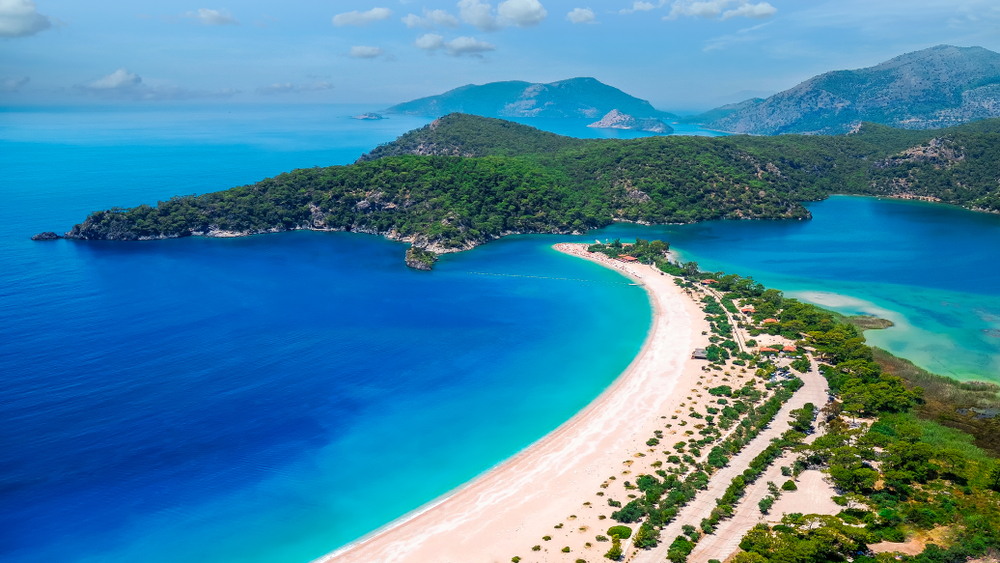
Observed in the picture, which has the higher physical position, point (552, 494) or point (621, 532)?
point (621, 532)

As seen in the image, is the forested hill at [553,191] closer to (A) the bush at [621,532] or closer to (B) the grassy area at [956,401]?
(B) the grassy area at [956,401]

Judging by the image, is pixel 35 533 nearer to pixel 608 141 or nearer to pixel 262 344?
pixel 262 344

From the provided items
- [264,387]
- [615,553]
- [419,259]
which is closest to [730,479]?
[615,553]

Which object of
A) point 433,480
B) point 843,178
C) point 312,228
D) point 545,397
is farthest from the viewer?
point 843,178

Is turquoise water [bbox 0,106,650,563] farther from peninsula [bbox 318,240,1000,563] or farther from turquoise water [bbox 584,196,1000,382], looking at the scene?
turquoise water [bbox 584,196,1000,382]

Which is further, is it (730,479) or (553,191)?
(553,191)

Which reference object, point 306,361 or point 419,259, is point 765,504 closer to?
point 306,361

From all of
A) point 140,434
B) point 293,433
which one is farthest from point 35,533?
point 293,433
